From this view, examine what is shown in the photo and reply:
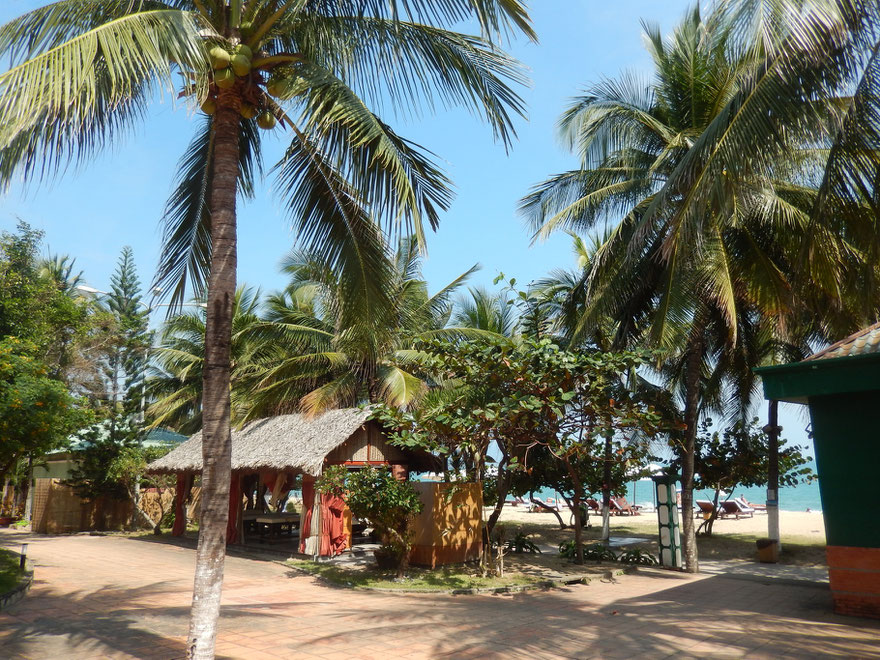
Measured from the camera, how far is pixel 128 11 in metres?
5.50

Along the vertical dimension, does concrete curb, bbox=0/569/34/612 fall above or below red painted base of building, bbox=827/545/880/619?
below

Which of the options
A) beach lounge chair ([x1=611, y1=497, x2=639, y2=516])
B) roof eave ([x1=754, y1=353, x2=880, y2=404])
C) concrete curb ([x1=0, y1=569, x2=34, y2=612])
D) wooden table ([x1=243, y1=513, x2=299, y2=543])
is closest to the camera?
roof eave ([x1=754, y1=353, x2=880, y2=404])

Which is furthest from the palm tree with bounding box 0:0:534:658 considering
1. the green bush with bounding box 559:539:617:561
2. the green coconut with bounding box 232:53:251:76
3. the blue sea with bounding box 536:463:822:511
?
the blue sea with bounding box 536:463:822:511

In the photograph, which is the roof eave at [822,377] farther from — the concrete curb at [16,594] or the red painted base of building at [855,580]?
the concrete curb at [16,594]

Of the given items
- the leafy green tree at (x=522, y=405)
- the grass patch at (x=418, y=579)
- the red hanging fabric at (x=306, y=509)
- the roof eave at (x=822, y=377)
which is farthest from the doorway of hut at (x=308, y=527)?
the roof eave at (x=822, y=377)

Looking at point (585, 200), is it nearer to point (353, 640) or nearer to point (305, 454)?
point (305, 454)

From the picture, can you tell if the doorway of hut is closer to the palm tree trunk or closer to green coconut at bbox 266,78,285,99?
the palm tree trunk

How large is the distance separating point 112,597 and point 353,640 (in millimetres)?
4267

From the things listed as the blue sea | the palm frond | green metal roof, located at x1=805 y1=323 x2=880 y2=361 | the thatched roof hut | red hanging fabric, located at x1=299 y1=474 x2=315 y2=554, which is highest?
the palm frond

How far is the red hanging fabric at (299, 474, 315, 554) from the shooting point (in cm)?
1351

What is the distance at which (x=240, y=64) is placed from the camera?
203 inches

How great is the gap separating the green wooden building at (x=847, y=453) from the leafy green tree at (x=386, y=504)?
574cm

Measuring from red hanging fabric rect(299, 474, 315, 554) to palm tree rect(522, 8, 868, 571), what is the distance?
20.6ft

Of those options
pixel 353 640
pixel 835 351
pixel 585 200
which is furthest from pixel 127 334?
pixel 835 351
